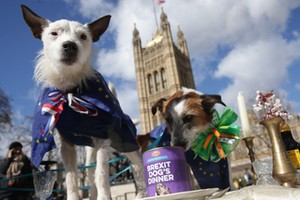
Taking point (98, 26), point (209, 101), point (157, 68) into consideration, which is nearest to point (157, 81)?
point (157, 68)

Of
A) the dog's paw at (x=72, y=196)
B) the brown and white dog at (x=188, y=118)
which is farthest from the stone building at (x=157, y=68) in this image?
the dog's paw at (x=72, y=196)

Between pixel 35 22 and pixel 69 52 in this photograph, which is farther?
pixel 35 22

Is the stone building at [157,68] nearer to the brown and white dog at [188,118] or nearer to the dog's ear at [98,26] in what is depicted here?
the brown and white dog at [188,118]

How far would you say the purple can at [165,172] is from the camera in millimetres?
1384

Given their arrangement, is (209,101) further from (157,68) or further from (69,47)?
(157,68)

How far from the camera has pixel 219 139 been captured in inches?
88.4

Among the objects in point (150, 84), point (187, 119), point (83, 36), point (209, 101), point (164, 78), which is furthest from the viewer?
point (150, 84)

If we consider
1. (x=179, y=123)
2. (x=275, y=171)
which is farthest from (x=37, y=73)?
(x=275, y=171)

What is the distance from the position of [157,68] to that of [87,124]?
4526cm

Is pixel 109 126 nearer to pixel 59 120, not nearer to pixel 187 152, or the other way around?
pixel 59 120

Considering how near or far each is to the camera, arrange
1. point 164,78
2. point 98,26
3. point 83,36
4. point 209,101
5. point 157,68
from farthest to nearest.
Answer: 1. point 164,78
2. point 157,68
3. point 209,101
4. point 98,26
5. point 83,36

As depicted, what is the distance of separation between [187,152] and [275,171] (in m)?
0.84

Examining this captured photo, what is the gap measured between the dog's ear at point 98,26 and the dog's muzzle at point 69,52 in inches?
14.1

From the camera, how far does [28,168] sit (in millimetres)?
3500
